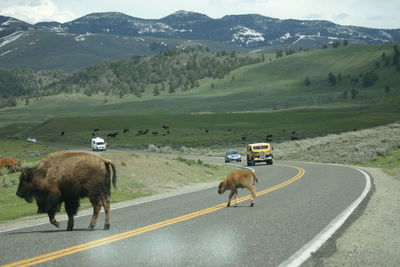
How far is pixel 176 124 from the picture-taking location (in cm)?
14938

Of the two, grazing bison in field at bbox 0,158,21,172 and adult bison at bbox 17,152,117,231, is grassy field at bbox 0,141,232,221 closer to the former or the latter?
grazing bison in field at bbox 0,158,21,172

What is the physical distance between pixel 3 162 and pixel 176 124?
119 m

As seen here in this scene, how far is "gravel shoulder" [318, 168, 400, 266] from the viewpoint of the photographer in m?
8.36

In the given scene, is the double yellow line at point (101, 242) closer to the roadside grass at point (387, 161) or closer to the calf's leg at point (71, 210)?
the calf's leg at point (71, 210)

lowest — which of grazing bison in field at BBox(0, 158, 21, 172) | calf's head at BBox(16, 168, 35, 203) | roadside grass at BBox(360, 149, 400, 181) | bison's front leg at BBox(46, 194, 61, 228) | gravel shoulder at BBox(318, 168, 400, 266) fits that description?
roadside grass at BBox(360, 149, 400, 181)

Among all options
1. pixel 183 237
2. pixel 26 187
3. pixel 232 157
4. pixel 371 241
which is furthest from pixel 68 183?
pixel 232 157

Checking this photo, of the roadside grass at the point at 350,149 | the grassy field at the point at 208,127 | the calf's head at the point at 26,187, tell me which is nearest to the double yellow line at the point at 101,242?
the calf's head at the point at 26,187

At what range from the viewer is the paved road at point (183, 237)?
8391 mm

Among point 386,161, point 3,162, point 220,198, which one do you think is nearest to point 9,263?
point 220,198

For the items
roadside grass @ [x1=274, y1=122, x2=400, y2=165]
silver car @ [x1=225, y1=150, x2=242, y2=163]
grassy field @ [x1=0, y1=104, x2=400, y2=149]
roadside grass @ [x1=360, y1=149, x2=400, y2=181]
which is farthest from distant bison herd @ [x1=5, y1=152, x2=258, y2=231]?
grassy field @ [x1=0, y1=104, x2=400, y2=149]

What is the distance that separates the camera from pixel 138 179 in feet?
83.4

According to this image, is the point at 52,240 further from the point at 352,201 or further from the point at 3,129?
the point at 3,129

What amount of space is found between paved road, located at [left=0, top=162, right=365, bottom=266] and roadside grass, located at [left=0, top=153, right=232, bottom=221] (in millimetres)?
3629

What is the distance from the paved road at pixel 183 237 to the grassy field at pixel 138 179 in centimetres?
369
